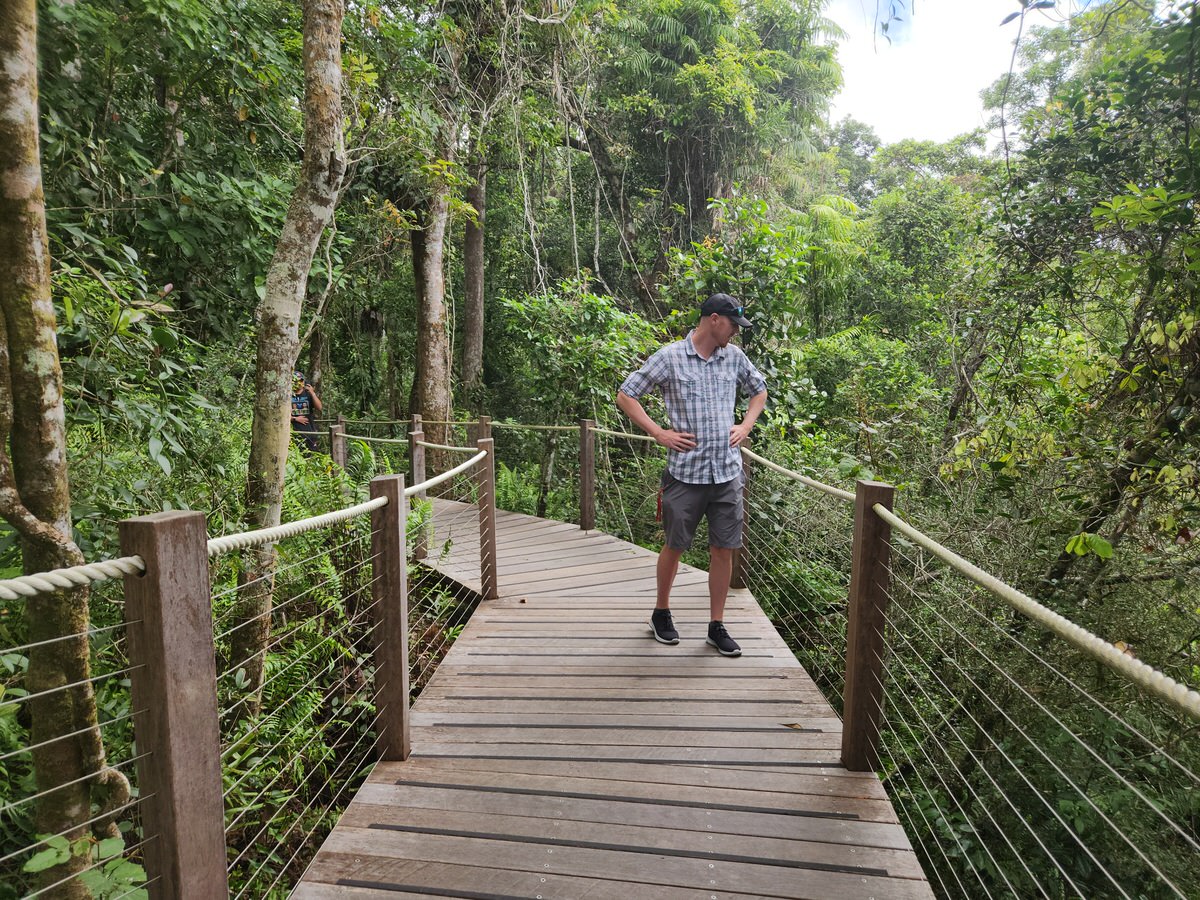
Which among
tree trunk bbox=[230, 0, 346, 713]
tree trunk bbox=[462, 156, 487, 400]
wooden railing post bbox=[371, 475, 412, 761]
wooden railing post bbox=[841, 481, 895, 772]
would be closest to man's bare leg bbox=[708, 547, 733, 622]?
wooden railing post bbox=[841, 481, 895, 772]

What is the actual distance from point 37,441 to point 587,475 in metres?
4.46

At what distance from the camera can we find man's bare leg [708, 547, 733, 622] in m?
3.25

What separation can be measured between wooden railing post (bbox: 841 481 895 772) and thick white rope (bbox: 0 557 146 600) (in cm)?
208

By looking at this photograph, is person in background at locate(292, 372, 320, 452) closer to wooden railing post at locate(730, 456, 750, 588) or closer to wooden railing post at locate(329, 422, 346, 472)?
wooden railing post at locate(329, 422, 346, 472)

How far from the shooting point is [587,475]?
20.0 feet

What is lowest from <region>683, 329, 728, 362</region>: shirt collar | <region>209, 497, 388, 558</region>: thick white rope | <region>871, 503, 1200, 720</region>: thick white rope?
<region>871, 503, 1200, 720</region>: thick white rope

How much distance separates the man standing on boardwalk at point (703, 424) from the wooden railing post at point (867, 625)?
0.83 meters

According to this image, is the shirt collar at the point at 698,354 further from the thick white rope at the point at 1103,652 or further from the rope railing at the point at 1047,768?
the thick white rope at the point at 1103,652

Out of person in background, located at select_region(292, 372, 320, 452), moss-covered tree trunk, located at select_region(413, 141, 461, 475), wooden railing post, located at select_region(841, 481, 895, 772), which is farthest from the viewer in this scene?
moss-covered tree trunk, located at select_region(413, 141, 461, 475)

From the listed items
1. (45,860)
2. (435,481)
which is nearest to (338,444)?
(435,481)

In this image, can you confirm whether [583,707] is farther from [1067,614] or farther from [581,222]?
[581,222]

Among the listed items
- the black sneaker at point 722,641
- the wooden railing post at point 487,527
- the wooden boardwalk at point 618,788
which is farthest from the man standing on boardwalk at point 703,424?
the wooden railing post at point 487,527

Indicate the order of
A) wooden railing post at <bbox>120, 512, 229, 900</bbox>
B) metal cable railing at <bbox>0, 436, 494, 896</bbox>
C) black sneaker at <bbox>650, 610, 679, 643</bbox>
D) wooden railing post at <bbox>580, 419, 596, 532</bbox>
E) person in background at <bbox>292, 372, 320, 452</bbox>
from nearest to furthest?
1. wooden railing post at <bbox>120, 512, 229, 900</bbox>
2. metal cable railing at <bbox>0, 436, 494, 896</bbox>
3. black sneaker at <bbox>650, 610, 679, 643</bbox>
4. wooden railing post at <bbox>580, 419, 596, 532</bbox>
5. person in background at <bbox>292, 372, 320, 452</bbox>

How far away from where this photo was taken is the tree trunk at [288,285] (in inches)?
118
